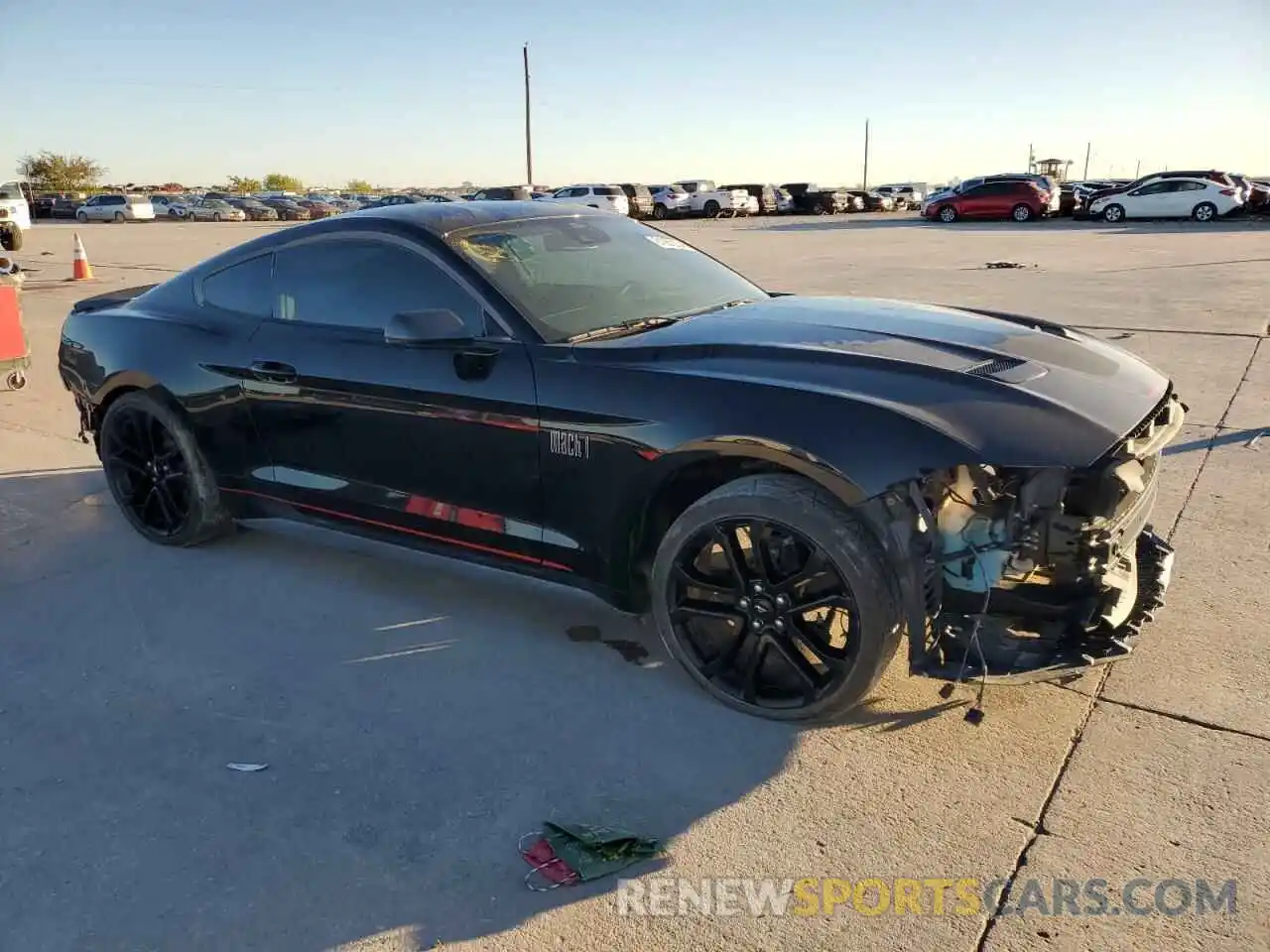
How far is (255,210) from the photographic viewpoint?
55719 mm

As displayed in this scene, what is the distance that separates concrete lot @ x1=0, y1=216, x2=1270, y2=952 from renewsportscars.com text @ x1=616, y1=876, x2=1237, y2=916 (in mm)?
36

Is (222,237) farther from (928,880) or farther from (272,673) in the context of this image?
(928,880)

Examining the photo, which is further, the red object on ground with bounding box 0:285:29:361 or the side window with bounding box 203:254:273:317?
the red object on ground with bounding box 0:285:29:361

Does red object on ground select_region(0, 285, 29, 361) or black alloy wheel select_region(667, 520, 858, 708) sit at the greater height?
red object on ground select_region(0, 285, 29, 361)

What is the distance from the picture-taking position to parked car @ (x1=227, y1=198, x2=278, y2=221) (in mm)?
55094

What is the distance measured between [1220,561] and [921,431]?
2299 millimetres

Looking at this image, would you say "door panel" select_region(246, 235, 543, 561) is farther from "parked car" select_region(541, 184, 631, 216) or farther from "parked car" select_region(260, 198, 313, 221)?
"parked car" select_region(260, 198, 313, 221)

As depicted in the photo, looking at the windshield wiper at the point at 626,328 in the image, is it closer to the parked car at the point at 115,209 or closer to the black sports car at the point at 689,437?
the black sports car at the point at 689,437

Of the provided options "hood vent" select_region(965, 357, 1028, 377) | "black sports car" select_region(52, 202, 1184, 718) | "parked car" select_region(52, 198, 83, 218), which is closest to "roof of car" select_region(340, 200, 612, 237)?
"black sports car" select_region(52, 202, 1184, 718)

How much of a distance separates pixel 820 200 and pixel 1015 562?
4815cm

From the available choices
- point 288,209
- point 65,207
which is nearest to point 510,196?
point 288,209

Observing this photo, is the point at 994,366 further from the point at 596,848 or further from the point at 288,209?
the point at 288,209

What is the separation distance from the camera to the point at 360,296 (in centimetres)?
390

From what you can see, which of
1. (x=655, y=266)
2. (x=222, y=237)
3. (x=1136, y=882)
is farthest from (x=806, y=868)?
(x=222, y=237)
